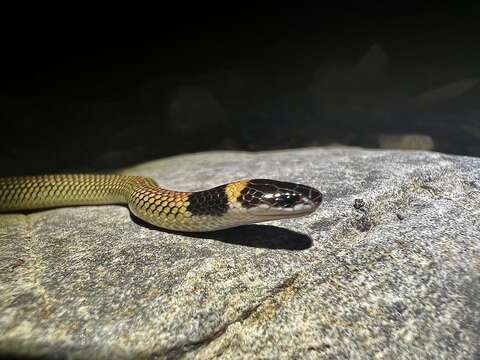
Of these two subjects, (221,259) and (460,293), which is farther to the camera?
(221,259)

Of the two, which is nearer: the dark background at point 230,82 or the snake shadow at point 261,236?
the snake shadow at point 261,236

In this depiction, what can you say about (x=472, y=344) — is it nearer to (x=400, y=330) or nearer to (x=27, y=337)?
(x=400, y=330)

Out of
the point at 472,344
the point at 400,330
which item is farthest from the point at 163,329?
the point at 472,344

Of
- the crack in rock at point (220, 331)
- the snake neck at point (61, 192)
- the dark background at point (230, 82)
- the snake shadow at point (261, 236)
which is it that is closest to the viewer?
the crack in rock at point (220, 331)

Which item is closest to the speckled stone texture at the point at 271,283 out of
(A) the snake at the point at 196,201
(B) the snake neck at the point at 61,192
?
(A) the snake at the point at 196,201

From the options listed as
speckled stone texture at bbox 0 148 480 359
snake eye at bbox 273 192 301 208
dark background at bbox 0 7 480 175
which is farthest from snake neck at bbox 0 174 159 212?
dark background at bbox 0 7 480 175

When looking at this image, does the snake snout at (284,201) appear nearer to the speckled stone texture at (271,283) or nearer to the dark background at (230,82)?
the speckled stone texture at (271,283)

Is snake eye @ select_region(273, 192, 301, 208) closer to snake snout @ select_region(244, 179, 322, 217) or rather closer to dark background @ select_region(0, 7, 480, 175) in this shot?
snake snout @ select_region(244, 179, 322, 217)
